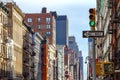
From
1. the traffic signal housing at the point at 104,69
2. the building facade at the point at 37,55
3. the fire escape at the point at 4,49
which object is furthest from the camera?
the building facade at the point at 37,55

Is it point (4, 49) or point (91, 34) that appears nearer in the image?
point (91, 34)

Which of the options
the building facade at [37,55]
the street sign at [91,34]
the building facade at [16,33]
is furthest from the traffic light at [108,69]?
the building facade at [37,55]

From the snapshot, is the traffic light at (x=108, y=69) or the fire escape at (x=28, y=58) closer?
the traffic light at (x=108, y=69)

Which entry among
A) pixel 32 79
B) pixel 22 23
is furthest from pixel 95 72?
pixel 32 79

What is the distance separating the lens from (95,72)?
76.7 ft

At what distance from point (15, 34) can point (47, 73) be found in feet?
272

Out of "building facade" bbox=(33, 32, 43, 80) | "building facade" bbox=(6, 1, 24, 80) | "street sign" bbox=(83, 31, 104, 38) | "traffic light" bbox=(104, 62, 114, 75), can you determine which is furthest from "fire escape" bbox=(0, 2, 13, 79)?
"street sign" bbox=(83, 31, 104, 38)

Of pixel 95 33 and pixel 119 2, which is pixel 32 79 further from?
pixel 95 33

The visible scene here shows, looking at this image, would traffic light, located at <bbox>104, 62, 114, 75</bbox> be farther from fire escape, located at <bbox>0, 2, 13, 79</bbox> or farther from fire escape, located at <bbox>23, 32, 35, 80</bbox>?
fire escape, located at <bbox>23, 32, 35, 80</bbox>

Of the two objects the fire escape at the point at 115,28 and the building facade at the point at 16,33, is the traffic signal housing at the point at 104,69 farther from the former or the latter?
the building facade at the point at 16,33

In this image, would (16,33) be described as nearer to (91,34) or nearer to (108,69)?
(108,69)

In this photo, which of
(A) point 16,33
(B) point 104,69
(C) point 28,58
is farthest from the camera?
(C) point 28,58

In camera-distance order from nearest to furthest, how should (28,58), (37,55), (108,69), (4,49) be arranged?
1. (108,69)
2. (4,49)
3. (28,58)
4. (37,55)

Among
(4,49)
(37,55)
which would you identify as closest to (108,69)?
(4,49)
